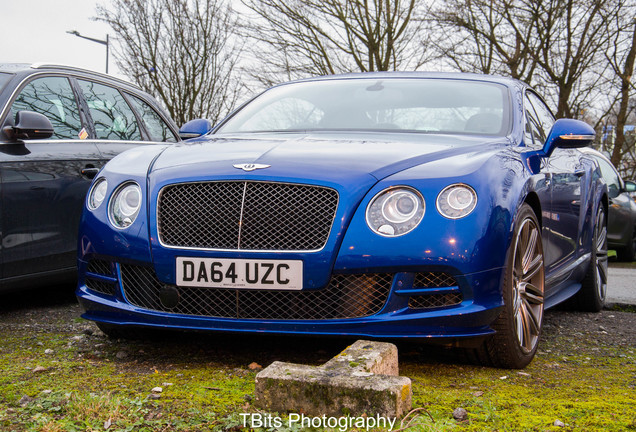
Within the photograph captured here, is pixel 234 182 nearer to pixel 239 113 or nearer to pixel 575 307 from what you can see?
pixel 239 113

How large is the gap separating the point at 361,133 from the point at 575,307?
265 centimetres

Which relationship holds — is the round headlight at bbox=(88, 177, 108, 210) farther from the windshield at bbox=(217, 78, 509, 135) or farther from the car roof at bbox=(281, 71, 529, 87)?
the car roof at bbox=(281, 71, 529, 87)

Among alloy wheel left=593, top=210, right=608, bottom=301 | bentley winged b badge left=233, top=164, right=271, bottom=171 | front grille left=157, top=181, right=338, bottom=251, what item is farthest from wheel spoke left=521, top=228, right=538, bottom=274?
alloy wheel left=593, top=210, right=608, bottom=301

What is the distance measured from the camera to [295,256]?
3285 millimetres

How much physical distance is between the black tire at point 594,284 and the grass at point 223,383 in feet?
4.15

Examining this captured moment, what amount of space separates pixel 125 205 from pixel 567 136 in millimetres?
2502

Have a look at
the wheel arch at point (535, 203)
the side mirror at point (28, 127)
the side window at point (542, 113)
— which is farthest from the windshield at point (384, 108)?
the side mirror at point (28, 127)

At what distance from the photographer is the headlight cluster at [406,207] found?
129 inches

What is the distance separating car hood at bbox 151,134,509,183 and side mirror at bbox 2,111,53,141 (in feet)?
3.74

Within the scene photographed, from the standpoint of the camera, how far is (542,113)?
5.75 m

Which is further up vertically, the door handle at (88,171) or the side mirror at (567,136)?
the side mirror at (567,136)

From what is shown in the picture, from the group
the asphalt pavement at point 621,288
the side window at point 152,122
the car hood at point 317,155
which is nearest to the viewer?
the car hood at point 317,155

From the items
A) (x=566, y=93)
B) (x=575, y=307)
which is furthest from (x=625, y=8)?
(x=575, y=307)

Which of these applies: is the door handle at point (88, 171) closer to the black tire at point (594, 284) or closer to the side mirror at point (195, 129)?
the side mirror at point (195, 129)
